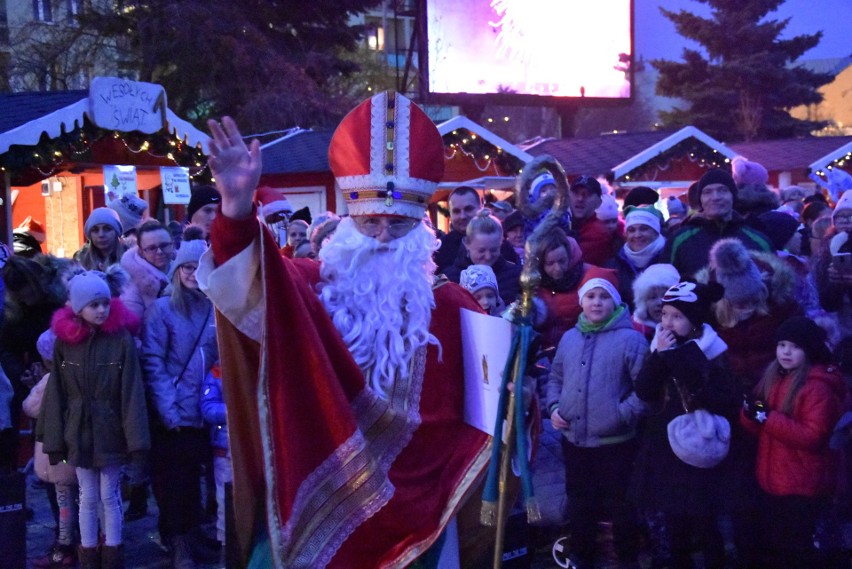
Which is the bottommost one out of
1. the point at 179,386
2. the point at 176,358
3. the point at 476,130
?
the point at 179,386

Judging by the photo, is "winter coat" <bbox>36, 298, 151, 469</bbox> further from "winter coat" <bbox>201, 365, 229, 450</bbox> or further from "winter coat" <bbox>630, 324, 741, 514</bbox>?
"winter coat" <bbox>630, 324, 741, 514</bbox>

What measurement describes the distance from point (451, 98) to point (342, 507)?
25.1 meters

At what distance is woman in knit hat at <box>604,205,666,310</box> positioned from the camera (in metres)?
6.82

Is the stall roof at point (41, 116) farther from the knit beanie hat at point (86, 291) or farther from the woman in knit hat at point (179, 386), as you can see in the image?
the knit beanie hat at point (86, 291)

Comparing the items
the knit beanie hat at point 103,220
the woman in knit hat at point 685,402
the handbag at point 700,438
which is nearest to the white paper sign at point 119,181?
the knit beanie hat at point 103,220

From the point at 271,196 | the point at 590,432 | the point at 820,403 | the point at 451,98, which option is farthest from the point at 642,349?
the point at 451,98

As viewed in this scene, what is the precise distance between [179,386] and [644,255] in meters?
3.09

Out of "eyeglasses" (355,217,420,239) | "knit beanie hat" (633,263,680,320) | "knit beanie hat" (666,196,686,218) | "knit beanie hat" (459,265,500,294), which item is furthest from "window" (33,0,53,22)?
"eyeglasses" (355,217,420,239)

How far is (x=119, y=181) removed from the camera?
424 inches

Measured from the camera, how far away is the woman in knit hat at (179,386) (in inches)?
234

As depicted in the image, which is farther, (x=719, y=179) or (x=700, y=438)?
(x=719, y=179)

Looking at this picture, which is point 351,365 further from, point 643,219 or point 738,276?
point 643,219

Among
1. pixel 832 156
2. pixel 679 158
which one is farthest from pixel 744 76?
pixel 679 158

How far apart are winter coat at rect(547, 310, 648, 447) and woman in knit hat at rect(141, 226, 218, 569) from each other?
6.87 feet
